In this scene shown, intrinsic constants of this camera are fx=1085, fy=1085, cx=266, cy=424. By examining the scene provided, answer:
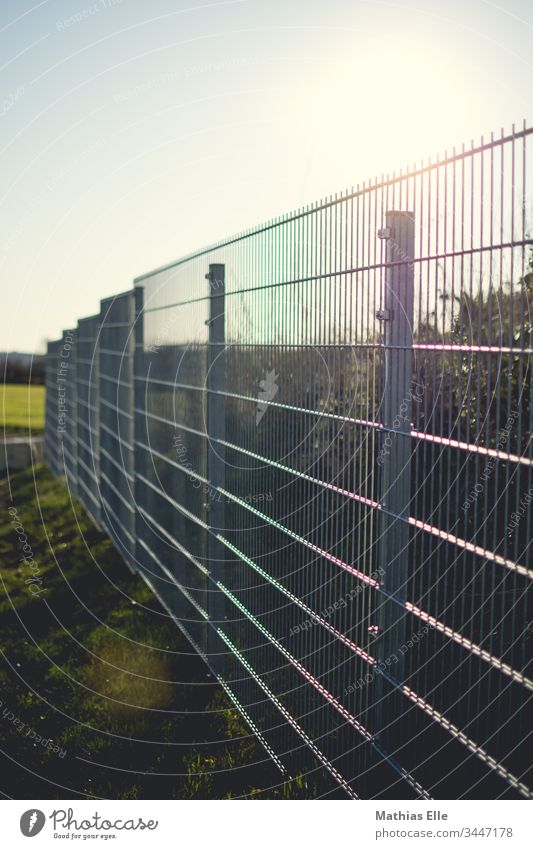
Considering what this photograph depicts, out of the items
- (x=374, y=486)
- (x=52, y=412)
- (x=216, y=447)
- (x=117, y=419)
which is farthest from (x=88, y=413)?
(x=374, y=486)

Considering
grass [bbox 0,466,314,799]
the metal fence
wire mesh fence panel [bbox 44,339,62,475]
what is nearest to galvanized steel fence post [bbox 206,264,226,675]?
the metal fence

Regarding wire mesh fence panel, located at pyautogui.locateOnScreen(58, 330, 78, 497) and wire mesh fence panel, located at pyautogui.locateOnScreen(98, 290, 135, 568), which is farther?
wire mesh fence panel, located at pyautogui.locateOnScreen(58, 330, 78, 497)

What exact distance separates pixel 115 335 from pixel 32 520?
425 centimetres

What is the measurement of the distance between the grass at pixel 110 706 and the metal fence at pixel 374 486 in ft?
0.90

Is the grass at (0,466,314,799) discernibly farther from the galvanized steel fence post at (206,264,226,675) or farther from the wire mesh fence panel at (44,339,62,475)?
the wire mesh fence panel at (44,339,62,475)

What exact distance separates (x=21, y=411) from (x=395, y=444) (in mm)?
47300

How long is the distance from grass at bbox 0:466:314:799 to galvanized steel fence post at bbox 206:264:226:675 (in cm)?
46

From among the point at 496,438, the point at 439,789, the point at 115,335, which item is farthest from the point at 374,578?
the point at 115,335

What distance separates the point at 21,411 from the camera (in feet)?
164

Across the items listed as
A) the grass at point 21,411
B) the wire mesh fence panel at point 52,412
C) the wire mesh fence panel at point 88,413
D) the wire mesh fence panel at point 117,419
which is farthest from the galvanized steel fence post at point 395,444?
the grass at point 21,411

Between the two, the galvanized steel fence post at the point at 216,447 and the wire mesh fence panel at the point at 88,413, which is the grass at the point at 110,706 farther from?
the wire mesh fence panel at the point at 88,413

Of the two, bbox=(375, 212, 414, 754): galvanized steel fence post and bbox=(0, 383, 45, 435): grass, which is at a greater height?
bbox=(375, 212, 414, 754): galvanized steel fence post

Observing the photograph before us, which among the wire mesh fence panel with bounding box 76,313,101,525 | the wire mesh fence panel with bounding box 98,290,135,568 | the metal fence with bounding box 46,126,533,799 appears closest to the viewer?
the metal fence with bounding box 46,126,533,799

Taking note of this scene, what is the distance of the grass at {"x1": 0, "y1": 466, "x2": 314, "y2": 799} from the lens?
5820 mm
